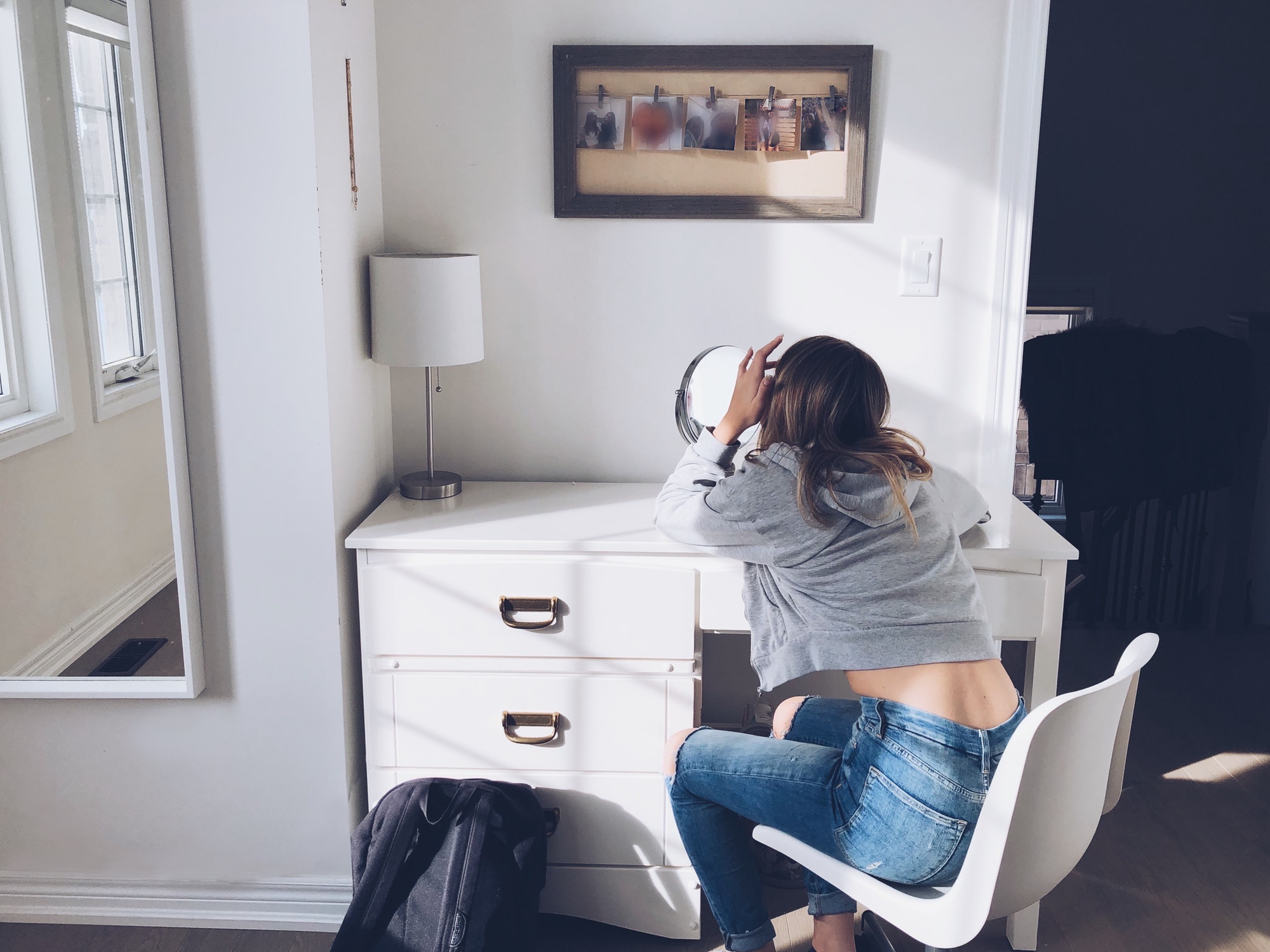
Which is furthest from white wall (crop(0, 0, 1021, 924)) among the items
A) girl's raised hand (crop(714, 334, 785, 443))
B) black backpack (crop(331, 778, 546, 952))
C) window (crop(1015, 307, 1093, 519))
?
window (crop(1015, 307, 1093, 519))

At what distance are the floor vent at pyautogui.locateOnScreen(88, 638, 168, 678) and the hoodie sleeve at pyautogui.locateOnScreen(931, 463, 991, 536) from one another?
140 cm

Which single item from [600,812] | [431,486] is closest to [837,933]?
[600,812]

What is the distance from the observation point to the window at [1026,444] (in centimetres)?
Result: 344

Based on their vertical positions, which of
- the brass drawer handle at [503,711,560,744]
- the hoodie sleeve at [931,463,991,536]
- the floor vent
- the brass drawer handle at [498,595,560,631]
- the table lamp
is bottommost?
the brass drawer handle at [503,711,560,744]

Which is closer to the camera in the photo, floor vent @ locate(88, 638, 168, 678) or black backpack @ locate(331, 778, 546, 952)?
black backpack @ locate(331, 778, 546, 952)

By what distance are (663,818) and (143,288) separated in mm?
1284

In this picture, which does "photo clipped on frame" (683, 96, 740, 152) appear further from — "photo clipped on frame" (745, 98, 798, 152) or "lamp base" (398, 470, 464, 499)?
"lamp base" (398, 470, 464, 499)

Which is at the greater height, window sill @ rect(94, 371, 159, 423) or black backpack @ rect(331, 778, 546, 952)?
window sill @ rect(94, 371, 159, 423)

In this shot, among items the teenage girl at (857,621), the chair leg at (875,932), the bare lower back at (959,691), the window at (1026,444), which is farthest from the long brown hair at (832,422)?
the window at (1026,444)

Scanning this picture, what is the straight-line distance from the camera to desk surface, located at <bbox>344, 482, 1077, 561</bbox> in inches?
69.1

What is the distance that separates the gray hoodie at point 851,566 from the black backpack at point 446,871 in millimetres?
530

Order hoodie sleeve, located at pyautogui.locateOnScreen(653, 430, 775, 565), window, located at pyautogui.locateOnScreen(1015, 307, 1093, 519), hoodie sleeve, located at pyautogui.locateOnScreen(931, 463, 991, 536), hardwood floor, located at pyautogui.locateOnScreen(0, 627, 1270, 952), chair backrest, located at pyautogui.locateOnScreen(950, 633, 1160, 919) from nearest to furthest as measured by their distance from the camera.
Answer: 1. chair backrest, located at pyautogui.locateOnScreen(950, 633, 1160, 919)
2. hoodie sleeve, located at pyautogui.locateOnScreen(653, 430, 775, 565)
3. hoodie sleeve, located at pyautogui.locateOnScreen(931, 463, 991, 536)
4. hardwood floor, located at pyautogui.locateOnScreen(0, 627, 1270, 952)
5. window, located at pyautogui.locateOnScreen(1015, 307, 1093, 519)

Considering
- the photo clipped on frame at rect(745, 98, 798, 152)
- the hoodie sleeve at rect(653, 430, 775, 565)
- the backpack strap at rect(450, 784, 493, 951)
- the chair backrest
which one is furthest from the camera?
the photo clipped on frame at rect(745, 98, 798, 152)

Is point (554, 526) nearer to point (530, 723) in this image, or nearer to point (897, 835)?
point (530, 723)
